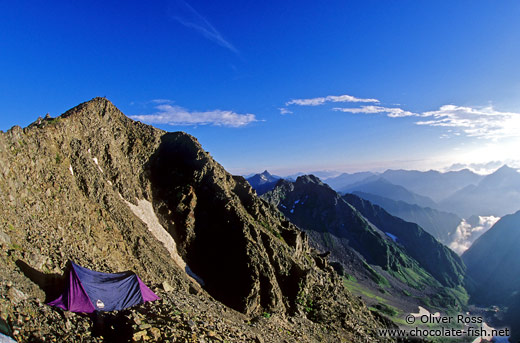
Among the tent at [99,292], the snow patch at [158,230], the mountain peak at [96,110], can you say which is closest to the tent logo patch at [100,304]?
the tent at [99,292]

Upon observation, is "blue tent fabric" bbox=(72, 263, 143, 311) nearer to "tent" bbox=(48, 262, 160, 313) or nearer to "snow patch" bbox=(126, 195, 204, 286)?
"tent" bbox=(48, 262, 160, 313)

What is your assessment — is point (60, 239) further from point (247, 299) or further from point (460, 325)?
point (460, 325)

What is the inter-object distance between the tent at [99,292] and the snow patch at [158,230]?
67.0 ft

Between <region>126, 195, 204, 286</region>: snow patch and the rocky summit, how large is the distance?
244 mm

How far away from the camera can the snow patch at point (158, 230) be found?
44.7m

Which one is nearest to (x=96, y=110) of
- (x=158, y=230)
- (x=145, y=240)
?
(x=158, y=230)

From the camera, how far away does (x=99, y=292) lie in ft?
70.0

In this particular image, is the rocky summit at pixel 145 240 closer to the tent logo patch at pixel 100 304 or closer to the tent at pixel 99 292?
the tent logo patch at pixel 100 304

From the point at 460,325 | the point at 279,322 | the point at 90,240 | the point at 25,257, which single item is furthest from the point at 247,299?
the point at 460,325

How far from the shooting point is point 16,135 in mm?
27078

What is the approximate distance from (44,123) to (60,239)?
16.3 m

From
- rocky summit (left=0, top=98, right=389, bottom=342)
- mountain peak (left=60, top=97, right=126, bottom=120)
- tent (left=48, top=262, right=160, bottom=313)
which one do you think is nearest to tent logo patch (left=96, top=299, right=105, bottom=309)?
tent (left=48, top=262, right=160, bottom=313)

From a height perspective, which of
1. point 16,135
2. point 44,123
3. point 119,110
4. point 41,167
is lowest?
point 41,167

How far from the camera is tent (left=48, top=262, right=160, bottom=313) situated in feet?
63.9
